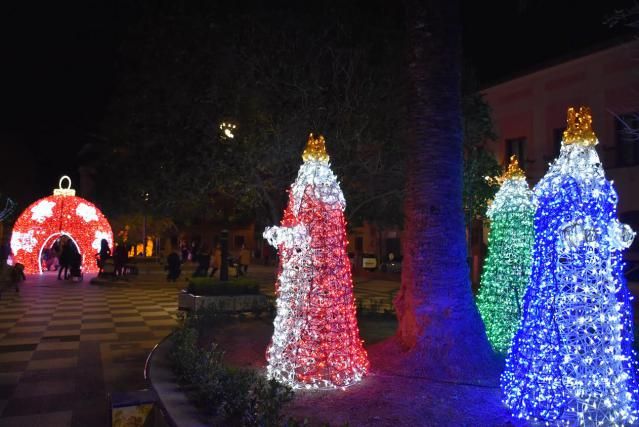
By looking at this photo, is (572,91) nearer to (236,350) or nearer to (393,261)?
(393,261)

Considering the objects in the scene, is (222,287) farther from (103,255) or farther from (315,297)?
(103,255)

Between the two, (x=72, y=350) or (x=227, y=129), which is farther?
(x=227, y=129)

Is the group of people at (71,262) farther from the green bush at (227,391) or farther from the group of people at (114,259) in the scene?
the green bush at (227,391)

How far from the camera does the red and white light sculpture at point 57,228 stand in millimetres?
23312

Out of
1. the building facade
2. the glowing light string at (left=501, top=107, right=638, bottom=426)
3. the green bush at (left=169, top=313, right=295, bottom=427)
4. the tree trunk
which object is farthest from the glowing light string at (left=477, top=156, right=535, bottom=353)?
the building facade

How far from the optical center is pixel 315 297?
250 inches

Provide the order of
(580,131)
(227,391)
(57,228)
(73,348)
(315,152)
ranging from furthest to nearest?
(57,228), (73,348), (315,152), (580,131), (227,391)

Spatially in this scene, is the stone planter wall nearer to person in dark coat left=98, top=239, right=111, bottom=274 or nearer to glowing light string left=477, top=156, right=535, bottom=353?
glowing light string left=477, top=156, right=535, bottom=353

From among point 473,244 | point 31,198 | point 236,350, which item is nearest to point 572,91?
point 473,244

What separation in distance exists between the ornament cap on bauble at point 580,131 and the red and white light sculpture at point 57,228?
74.8 ft

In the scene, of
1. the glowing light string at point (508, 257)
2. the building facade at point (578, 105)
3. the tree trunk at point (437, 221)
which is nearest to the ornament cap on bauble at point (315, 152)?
the tree trunk at point (437, 221)

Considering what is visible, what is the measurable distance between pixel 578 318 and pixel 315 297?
9.17 ft

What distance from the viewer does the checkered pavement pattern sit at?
5.92 meters


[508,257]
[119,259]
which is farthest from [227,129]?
[119,259]
